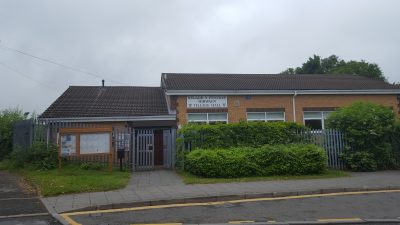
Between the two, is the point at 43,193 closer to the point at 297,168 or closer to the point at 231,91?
the point at 297,168

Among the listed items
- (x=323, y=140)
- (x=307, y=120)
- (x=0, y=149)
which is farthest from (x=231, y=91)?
(x=0, y=149)

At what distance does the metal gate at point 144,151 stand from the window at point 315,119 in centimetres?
1140

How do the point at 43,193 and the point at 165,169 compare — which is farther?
the point at 165,169

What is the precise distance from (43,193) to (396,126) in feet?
47.7

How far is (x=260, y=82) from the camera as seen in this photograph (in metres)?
27.3

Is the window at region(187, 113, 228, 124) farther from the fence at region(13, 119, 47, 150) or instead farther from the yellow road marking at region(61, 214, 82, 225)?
the yellow road marking at region(61, 214, 82, 225)

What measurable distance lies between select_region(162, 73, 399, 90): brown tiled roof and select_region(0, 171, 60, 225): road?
37.7ft

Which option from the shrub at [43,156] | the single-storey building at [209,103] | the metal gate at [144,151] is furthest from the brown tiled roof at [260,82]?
the shrub at [43,156]

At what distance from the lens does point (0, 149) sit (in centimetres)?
2428

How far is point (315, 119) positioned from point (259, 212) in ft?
57.2

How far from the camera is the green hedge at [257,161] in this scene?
50.2 ft

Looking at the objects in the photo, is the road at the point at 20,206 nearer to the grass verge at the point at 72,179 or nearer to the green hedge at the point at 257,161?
the grass verge at the point at 72,179

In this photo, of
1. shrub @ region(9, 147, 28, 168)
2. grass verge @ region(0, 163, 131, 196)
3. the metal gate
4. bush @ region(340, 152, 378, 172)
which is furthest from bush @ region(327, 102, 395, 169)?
shrub @ region(9, 147, 28, 168)

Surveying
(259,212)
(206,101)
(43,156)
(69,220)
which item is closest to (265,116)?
(206,101)
